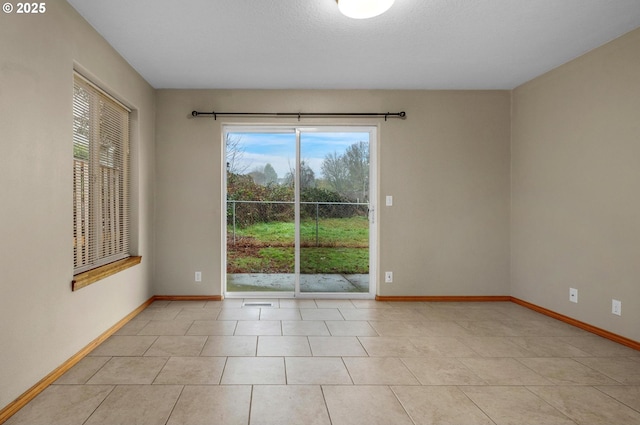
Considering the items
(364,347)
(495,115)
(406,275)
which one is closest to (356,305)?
(406,275)

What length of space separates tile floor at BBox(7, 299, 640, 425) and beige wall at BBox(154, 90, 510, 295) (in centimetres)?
76

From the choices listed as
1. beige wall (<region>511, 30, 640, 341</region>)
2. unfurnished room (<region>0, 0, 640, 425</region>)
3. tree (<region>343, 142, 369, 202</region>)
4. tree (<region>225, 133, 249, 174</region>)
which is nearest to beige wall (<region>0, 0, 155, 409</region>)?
unfurnished room (<region>0, 0, 640, 425</region>)

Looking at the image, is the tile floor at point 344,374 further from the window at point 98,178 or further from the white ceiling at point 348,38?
the white ceiling at point 348,38

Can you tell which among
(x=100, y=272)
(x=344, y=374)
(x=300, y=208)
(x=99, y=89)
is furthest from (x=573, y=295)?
(x=99, y=89)

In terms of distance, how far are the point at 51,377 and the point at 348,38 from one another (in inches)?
125

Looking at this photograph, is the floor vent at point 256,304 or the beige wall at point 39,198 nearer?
the beige wall at point 39,198

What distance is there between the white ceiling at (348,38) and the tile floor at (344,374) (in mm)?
2455

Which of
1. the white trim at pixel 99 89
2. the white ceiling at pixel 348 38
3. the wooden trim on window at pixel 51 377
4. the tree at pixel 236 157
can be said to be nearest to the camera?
the wooden trim on window at pixel 51 377

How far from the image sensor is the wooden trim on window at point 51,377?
193 centimetres

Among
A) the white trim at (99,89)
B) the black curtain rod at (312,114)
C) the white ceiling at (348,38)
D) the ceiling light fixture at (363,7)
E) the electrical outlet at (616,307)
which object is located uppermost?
the white ceiling at (348,38)

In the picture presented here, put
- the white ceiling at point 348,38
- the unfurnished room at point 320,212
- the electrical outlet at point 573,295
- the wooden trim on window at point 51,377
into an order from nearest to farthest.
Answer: the wooden trim on window at point 51,377
the unfurnished room at point 320,212
the white ceiling at point 348,38
the electrical outlet at point 573,295

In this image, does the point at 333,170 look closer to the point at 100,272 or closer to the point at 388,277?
the point at 388,277

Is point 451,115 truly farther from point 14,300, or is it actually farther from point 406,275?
point 14,300

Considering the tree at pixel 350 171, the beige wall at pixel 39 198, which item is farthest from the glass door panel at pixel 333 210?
the beige wall at pixel 39 198
